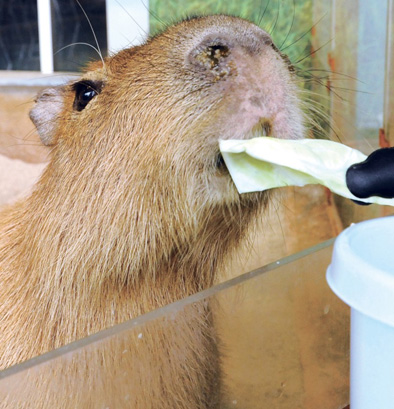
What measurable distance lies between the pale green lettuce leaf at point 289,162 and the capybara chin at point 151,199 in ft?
0.19

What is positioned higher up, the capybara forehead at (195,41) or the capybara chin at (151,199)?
the capybara forehead at (195,41)

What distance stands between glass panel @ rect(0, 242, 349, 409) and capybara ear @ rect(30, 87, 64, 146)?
851mm

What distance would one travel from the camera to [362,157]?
110 centimetres

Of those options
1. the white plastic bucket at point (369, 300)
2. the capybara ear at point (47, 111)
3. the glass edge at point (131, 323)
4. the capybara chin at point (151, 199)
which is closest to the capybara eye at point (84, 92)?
the capybara chin at point (151, 199)

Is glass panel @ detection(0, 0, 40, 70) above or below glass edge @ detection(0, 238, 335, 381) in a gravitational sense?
above

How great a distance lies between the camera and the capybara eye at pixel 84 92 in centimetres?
169

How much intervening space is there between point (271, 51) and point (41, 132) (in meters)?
0.90

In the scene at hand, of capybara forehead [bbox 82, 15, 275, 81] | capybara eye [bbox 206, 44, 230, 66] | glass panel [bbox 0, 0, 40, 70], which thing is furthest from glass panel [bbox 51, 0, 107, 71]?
capybara eye [bbox 206, 44, 230, 66]

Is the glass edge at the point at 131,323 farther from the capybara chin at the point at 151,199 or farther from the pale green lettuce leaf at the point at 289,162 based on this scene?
the pale green lettuce leaf at the point at 289,162

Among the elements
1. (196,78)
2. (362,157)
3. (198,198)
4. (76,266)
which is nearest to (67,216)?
(76,266)

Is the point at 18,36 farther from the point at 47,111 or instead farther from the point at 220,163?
the point at 220,163

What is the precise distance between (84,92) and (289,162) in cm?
77

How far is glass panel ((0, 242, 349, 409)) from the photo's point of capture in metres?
1.13

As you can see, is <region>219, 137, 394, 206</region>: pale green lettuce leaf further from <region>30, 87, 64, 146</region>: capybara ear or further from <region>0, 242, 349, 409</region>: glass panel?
<region>30, 87, 64, 146</region>: capybara ear
